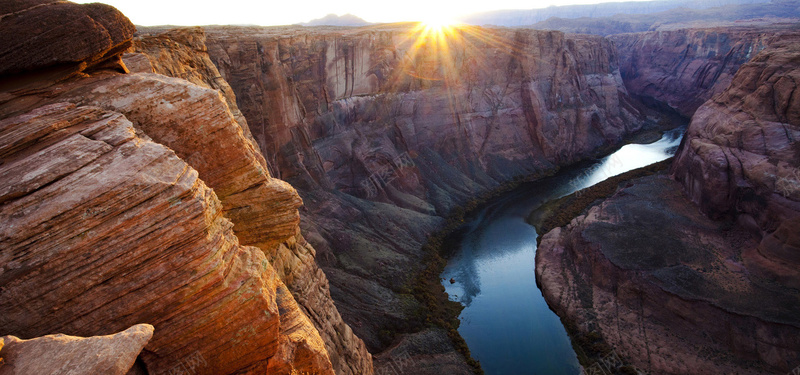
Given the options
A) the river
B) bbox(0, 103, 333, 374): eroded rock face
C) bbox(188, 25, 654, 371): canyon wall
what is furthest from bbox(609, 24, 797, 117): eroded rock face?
bbox(0, 103, 333, 374): eroded rock face

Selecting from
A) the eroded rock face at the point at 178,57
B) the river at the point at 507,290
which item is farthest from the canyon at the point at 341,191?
the river at the point at 507,290

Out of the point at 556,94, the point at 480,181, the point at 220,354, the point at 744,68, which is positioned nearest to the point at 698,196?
the point at 744,68

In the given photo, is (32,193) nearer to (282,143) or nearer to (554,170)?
(282,143)

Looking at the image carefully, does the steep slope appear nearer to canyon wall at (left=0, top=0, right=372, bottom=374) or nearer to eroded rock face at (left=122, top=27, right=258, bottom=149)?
eroded rock face at (left=122, top=27, right=258, bottom=149)

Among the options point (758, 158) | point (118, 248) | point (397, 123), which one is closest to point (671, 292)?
point (758, 158)

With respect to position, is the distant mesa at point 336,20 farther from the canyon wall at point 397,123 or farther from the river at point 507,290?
the river at point 507,290

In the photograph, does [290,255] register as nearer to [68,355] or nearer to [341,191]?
[68,355]
